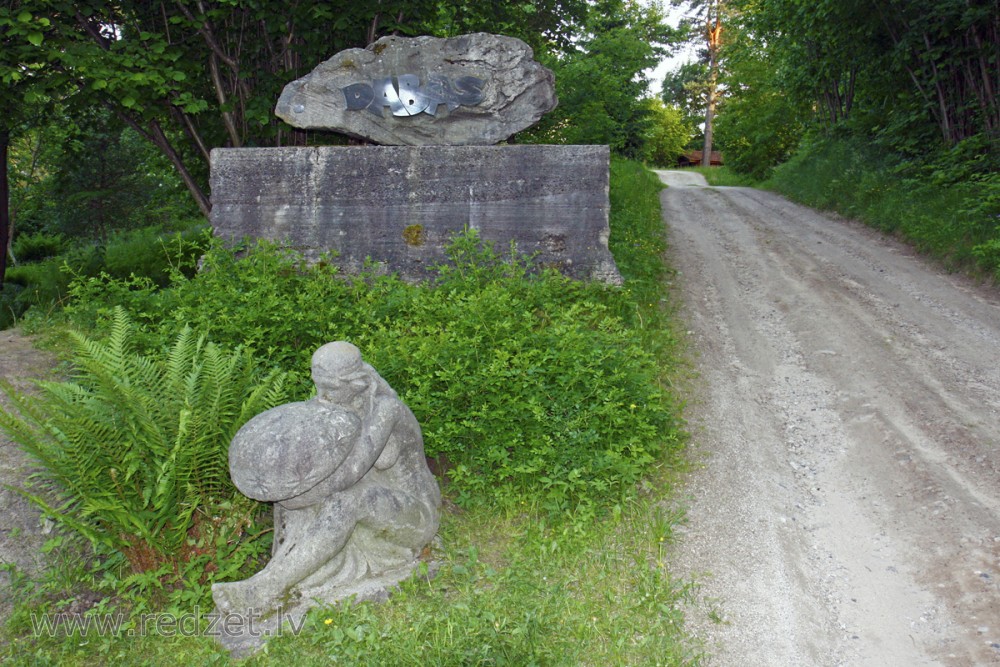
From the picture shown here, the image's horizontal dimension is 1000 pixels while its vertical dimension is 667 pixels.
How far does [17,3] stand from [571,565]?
9172mm

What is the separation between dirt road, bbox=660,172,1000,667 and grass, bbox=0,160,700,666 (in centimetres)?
33

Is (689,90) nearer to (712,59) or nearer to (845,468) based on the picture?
(712,59)

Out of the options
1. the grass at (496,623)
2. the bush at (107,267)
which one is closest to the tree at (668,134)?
the bush at (107,267)

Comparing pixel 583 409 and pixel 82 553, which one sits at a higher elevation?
pixel 583 409

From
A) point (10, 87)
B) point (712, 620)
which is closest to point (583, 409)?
point (712, 620)

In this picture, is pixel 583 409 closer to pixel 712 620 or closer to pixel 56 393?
pixel 712 620

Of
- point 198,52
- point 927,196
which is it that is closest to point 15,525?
point 198,52

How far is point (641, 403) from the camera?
5.66m

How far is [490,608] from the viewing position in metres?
4.10

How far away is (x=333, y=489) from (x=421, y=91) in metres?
5.80

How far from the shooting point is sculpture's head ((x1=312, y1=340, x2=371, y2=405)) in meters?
4.27

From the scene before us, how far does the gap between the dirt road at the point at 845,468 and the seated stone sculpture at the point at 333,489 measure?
1855mm

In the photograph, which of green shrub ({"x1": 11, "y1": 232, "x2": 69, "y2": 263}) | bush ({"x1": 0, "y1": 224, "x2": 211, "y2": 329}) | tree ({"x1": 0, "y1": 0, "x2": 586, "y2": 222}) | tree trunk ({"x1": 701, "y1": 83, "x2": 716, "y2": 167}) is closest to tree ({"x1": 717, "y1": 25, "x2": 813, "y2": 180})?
tree trunk ({"x1": 701, "y1": 83, "x2": 716, "y2": 167})

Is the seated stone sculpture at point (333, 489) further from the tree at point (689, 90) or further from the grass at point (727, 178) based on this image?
the tree at point (689, 90)
